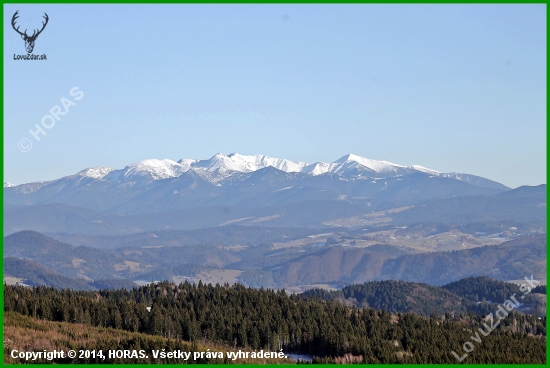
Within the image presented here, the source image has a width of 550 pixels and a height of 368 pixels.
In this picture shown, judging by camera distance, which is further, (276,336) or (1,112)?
(276,336)

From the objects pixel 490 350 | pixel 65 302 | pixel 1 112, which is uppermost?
pixel 1 112

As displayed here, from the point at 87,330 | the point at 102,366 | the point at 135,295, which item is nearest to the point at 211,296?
the point at 135,295

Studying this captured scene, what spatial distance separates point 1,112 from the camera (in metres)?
73.1

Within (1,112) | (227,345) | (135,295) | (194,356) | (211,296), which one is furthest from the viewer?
(135,295)

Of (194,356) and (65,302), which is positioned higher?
(65,302)

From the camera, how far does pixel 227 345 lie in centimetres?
10806

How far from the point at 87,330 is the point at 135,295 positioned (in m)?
59.7

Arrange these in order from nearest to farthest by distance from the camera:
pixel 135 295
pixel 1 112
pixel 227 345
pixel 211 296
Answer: pixel 1 112
pixel 227 345
pixel 211 296
pixel 135 295

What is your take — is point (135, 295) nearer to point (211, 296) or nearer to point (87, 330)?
point (211, 296)

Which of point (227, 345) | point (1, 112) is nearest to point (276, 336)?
point (227, 345)

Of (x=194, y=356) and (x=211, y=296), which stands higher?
(x=211, y=296)

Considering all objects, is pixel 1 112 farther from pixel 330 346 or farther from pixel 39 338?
pixel 330 346

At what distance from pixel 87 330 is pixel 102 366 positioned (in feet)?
84.4

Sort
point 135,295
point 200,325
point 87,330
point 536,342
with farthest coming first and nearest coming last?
point 135,295
point 536,342
point 200,325
point 87,330
